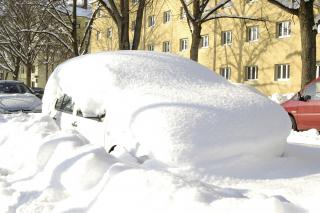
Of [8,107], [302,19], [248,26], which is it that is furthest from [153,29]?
[8,107]

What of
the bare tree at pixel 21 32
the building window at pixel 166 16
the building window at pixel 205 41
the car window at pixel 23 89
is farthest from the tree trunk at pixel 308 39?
the building window at pixel 166 16

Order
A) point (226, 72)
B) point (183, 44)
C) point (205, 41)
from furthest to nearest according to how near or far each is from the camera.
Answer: point (183, 44) → point (205, 41) → point (226, 72)

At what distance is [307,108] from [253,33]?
21.0 meters

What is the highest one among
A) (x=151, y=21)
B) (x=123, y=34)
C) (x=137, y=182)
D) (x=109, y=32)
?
(x=151, y=21)

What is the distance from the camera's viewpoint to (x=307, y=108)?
1224cm

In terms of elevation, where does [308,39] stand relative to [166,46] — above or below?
below

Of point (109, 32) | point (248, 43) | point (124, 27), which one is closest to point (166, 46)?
point (248, 43)

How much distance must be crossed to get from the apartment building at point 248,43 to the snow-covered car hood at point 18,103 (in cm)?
1243

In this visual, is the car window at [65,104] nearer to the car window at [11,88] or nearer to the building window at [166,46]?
the car window at [11,88]

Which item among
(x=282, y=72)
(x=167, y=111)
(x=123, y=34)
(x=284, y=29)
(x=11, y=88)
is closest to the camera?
(x=167, y=111)

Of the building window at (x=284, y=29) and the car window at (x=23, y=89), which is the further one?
the building window at (x=284, y=29)

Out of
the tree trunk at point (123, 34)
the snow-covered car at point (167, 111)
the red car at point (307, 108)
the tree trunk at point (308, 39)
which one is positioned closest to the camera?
the snow-covered car at point (167, 111)

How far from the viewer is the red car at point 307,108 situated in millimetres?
11977

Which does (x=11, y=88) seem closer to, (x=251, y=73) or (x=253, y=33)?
(x=251, y=73)
